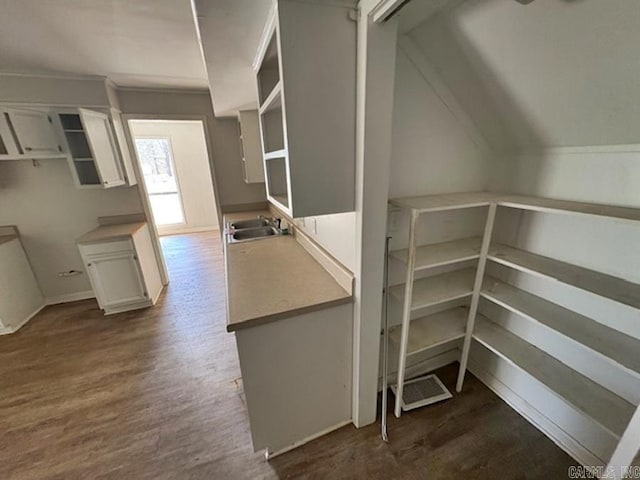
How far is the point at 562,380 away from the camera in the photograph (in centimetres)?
134

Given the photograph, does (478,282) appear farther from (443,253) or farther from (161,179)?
(161,179)

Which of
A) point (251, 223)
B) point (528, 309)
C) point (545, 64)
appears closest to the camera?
point (545, 64)

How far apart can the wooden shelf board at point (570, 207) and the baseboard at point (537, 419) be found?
1.25 meters

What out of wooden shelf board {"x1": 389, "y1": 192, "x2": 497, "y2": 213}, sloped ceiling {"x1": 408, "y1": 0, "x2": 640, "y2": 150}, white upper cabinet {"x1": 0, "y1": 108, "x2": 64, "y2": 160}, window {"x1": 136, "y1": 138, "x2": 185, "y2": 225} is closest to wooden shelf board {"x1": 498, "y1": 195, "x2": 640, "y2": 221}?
wooden shelf board {"x1": 389, "y1": 192, "x2": 497, "y2": 213}

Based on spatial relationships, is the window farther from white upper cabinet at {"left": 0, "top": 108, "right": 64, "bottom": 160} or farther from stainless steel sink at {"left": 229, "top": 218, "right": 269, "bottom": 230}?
stainless steel sink at {"left": 229, "top": 218, "right": 269, "bottom": 230}

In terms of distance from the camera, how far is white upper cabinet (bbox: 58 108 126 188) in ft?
8.22

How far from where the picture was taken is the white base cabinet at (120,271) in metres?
2.71

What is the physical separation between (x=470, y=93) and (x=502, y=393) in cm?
189

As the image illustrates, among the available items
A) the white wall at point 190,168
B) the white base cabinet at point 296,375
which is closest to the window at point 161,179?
the white wall at point 190,168

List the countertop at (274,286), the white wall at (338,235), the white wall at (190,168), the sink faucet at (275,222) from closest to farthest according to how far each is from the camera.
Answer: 1. the countertop at (274,286)
2. the white wall at (338,235)
3. the sink faucet at (275,222)
4. the white wall at (190,168)

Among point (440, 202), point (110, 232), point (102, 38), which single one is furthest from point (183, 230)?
point (440, 202)

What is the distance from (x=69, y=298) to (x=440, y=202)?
428cm

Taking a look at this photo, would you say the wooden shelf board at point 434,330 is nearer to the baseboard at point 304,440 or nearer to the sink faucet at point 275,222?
the baseboard at point 304,440

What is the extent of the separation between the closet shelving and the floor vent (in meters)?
0.12
